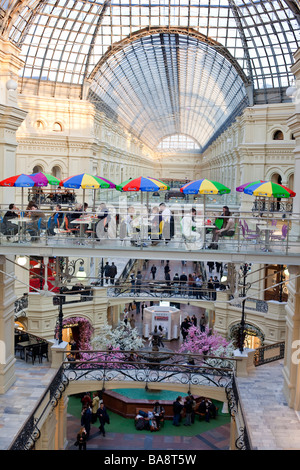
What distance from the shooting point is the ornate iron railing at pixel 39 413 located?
13.1 meters

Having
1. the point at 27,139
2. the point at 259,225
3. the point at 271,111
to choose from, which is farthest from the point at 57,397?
the point at 271,111

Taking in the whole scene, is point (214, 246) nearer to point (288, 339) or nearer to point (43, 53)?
point (288, 339)

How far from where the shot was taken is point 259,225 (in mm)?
14977

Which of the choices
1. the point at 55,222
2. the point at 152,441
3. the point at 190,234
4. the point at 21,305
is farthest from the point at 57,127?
the point at 190,234

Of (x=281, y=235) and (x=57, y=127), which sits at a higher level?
(x=57, y=127)

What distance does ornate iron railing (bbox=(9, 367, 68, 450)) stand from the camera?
43.0ft

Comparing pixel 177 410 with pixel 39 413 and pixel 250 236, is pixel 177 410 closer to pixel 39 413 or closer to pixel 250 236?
pixel 39 413

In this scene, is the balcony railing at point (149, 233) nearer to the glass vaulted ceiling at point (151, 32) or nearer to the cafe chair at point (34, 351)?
the cafe chair at point (34, 351)

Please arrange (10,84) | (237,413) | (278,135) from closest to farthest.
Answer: (237,413) < (10,84) < (278,135)

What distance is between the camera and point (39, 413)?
15.2 m

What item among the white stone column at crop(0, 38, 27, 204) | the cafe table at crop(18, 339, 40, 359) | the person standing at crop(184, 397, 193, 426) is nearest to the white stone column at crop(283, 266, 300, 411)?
the person standing at crop(184, 397, 193, 426)

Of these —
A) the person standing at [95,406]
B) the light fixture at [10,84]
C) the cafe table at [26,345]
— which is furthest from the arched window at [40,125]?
the person standing at [95,406]

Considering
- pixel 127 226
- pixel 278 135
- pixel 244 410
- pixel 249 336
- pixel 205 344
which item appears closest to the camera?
pixel 244 410

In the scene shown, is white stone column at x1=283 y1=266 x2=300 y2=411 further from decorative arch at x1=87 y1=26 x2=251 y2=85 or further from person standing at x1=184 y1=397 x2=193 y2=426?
decorative arch at x1=87 y1=26 x2=251 y2=85
